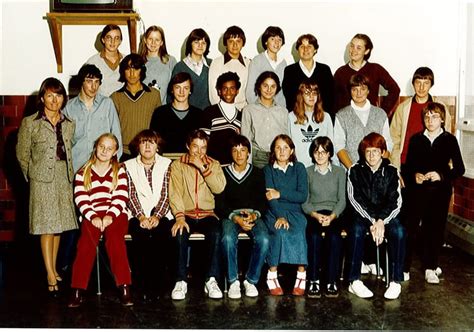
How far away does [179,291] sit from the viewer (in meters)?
3.77

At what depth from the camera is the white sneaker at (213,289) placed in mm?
3770

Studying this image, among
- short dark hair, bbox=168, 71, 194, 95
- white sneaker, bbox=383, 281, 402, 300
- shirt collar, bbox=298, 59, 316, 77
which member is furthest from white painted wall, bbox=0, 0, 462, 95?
white sneaker, bbox=383, 281, 402, 300

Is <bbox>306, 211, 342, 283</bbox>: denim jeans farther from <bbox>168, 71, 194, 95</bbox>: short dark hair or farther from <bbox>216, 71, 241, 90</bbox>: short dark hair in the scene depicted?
<bbox>168, 71, 194, 95</bbox>: short dark hair

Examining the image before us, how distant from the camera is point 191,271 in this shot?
4461mm

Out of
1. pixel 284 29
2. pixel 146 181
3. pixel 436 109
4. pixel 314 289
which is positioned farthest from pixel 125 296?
pixel 284 29

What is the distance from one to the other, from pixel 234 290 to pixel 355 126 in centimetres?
151

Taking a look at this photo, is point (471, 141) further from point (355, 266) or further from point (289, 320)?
point (289, 320)

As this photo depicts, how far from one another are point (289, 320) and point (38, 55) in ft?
10.8

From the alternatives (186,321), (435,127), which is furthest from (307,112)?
(186,321)

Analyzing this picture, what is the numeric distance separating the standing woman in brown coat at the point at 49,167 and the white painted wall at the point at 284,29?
1328mm

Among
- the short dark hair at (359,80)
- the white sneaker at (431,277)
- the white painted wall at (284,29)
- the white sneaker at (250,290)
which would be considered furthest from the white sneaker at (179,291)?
the white painted wall at (284,29)

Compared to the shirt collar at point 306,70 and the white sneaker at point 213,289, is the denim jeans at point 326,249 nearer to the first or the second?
the white sneaker at point 213,289

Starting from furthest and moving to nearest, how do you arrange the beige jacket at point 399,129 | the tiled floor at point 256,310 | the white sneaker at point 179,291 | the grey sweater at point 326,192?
the beige jacket at point 399,129
the grey sweater at point 326,192
the white sneaker at point 179,291
the tiled floor at point 256,310

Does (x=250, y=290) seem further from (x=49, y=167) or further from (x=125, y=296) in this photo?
(x=49, y=167)
